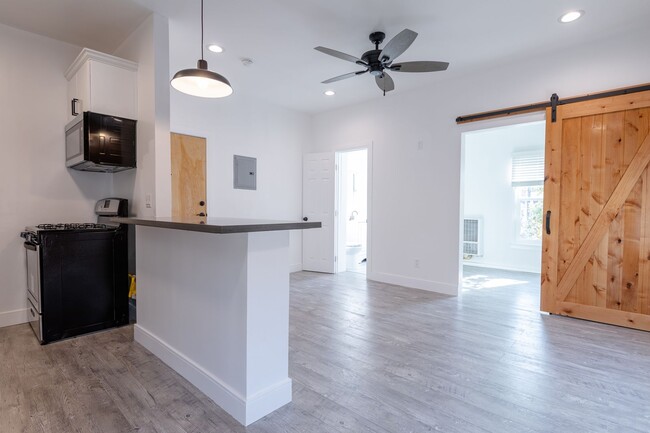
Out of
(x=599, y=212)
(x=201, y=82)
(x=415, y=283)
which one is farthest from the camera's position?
(x=415, y=283)

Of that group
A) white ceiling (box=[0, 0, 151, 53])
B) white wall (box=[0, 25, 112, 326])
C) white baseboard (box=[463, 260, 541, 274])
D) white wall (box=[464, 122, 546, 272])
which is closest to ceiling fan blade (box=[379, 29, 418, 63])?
white ceiling (box=[0, 0, 151, 53])

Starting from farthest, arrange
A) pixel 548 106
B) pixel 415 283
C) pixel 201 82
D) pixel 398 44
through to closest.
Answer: pixel 415 283, pixel 548 106, pixel 398 44, pixel 201 82

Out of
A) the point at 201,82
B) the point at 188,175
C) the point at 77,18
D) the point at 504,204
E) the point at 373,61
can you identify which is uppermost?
the point at 77,18

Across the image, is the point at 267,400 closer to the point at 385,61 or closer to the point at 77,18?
the point at 385,61

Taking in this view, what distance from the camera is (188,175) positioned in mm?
4328

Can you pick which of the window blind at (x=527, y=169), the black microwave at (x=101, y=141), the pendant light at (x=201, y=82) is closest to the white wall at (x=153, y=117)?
the black microwave at (x=101, y=141)

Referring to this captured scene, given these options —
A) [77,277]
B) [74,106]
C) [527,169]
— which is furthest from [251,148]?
[527,169]

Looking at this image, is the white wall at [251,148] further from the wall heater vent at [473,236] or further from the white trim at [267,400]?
the wall heater vent at [473,236]

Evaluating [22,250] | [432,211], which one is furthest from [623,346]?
[22,250]

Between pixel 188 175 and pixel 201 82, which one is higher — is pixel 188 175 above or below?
below

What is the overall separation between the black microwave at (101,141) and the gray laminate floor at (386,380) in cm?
158

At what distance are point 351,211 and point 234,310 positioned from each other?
549cm

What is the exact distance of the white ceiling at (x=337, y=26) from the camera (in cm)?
271

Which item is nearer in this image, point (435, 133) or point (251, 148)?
point (435, 133)
